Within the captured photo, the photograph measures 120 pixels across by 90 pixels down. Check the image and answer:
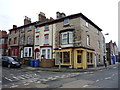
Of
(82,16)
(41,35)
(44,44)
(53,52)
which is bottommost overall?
(53,52)

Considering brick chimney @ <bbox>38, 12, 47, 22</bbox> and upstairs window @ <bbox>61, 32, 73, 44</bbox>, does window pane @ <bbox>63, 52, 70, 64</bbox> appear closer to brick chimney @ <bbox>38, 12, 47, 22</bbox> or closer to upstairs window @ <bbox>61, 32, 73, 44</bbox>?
upstairs window @ <bbox>61, 32, 73, 44</bbox>

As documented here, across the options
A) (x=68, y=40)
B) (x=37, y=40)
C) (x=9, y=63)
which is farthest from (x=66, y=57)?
(x=9, y=63)

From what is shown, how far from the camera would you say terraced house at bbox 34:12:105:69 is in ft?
63.3

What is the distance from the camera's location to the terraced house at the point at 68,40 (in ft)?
63.3

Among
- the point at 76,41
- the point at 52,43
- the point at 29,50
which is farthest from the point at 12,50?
the point at 76,41

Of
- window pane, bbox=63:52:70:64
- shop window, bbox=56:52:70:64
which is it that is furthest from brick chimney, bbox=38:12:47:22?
window pane, bbox=63:52:70:64

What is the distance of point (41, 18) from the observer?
26.4 metres

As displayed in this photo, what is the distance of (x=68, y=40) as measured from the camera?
20.3 meters

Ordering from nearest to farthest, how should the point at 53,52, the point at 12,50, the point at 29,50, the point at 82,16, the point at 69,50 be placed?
the point at 69,50, the point at 82,16, the point at 53,52, the point at 29,50, the point at 12,50

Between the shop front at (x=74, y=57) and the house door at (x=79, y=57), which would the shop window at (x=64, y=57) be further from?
the house door at (x=79, y=57)

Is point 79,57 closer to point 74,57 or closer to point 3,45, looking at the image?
point 74,57

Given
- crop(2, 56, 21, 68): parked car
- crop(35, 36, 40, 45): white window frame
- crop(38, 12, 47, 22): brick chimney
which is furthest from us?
crop(38, 12, 47, 22): brick chimney

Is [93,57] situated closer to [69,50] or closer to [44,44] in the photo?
[69,50]

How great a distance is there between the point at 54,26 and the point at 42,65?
7622mm
